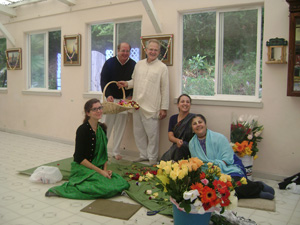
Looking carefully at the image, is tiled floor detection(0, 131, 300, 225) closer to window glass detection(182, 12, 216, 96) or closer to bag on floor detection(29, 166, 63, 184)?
bag on floor detection(29, 166, 63, 184)

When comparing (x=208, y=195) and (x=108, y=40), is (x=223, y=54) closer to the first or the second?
(x=108, y=40)

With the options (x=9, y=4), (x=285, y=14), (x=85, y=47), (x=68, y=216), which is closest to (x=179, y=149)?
(x=68, y=216)

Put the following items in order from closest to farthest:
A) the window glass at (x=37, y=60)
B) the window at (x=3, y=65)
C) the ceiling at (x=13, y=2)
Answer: the ceiling at (x=13, y=2) → the window glass at (x=37, y=60) → the window at (x=3, y=65)

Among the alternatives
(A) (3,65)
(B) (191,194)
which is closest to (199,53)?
(B) (191,194)

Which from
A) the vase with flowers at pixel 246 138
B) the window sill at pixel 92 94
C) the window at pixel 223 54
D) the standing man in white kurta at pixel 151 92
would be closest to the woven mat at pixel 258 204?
the vase with flowers at pixel 246 138

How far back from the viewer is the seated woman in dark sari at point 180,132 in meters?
3.55

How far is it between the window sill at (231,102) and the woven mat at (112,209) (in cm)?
180

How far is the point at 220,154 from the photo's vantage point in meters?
2.88

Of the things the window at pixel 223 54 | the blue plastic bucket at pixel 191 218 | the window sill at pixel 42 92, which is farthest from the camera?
the window sill at pixel 42 92

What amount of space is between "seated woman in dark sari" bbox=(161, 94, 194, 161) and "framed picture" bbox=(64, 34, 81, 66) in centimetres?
229

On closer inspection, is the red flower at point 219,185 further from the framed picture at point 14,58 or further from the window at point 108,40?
the framed picture at point 14,58

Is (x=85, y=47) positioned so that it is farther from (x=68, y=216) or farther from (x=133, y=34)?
(x=68, y=216)

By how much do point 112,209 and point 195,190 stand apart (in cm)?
103

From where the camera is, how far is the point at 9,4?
627cm
